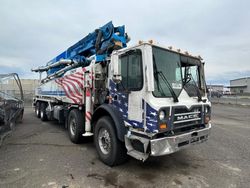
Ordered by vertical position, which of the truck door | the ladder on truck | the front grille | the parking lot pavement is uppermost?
the ladder on truck

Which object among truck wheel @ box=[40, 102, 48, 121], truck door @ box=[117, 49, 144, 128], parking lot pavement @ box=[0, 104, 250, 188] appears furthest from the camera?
truck wheel @ box=[40, 102, 48, 121]

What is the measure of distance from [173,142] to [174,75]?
135cm

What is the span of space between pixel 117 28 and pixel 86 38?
156cm

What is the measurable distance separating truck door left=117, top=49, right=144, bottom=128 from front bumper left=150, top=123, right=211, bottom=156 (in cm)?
46

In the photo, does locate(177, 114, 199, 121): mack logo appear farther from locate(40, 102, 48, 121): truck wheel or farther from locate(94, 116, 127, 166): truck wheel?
locate(40, 102, 48, 121): truck wheel

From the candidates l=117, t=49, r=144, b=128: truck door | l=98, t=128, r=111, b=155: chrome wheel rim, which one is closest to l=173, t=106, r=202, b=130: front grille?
l=117, t=49, r=144, b=128: truck door

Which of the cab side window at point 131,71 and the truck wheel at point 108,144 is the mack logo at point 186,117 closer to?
the cab side window at point 131,71

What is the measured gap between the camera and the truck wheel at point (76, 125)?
208 inches

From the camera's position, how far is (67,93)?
628cm

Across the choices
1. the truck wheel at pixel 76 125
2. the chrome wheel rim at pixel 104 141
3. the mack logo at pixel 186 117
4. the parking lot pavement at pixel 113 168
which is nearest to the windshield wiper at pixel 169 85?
the mack logo at pixel 186 117

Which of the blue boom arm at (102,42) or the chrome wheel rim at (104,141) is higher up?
the blue boom arm at (102,42)

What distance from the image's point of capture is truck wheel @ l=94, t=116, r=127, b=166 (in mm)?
3807

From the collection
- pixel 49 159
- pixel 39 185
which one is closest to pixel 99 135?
pixel 49 159

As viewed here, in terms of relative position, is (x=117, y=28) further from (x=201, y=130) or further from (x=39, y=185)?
(x=39, y=185)
